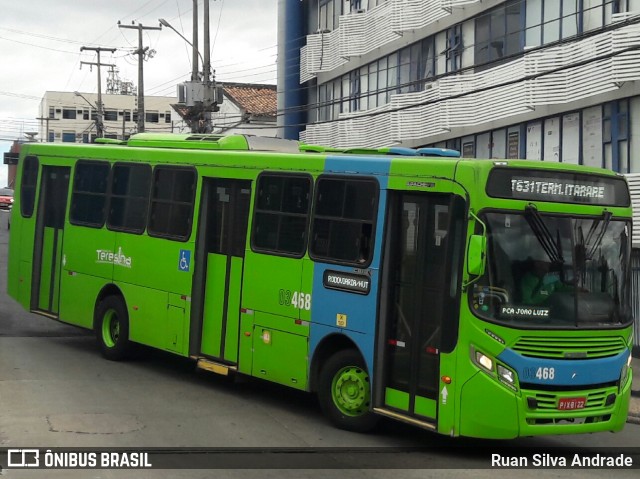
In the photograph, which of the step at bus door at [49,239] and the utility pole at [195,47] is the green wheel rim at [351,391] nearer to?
the step at bus door at [49,239]

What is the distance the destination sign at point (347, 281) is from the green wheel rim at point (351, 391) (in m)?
0.90

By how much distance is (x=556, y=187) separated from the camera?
10547 millimetres

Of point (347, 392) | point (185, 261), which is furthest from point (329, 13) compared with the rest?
point (347, 392)

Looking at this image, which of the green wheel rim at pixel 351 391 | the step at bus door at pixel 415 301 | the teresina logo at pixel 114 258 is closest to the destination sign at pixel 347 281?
the step at bus door at pixel 415 301

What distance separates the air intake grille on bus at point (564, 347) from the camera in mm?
10094

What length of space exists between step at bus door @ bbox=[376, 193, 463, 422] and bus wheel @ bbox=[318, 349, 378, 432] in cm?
36

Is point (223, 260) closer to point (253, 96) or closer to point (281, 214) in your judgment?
point (281, 214)

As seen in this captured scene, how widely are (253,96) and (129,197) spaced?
46424 millimetres

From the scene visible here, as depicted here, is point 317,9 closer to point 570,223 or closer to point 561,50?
point 561,50

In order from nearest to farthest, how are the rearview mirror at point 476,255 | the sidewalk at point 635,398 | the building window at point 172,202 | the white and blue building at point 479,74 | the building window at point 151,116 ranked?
the rearview mirror at point 476,255 → the building window at point 172,202 → the sidewalk at point 635,398 → the white and blue building at point 479,74 → the building window at point 151,116

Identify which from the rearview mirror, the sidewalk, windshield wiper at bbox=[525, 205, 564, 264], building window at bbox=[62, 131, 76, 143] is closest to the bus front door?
the rearview mirror

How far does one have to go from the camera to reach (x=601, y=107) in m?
23.8

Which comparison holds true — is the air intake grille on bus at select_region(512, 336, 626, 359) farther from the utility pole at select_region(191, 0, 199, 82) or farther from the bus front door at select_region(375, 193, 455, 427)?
the utility pole at select_region(191, 0, 199, 82)

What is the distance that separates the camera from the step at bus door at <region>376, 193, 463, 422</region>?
1055 cm
